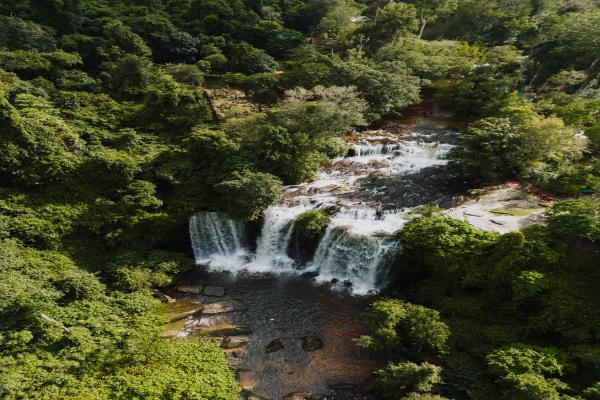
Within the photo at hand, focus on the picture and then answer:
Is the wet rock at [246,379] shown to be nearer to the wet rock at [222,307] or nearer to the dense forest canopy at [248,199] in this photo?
the dense forest canopy at [248,199]

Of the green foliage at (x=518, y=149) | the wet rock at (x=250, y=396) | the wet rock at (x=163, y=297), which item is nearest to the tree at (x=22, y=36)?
the wet rock at (x=163, y=297)

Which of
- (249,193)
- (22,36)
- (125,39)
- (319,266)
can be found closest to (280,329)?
(319,266)

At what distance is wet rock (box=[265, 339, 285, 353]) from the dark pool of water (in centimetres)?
12

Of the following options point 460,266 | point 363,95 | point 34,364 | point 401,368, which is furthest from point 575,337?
point 363,95

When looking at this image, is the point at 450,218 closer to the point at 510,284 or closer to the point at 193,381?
the point at 510,284

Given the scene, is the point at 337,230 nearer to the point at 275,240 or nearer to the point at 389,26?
the point at 275,240

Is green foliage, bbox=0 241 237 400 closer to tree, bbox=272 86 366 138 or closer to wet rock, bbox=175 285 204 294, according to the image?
wet rock, bbox=175 285 204 294

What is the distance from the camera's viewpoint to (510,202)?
66.4ft

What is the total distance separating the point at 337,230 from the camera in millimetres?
20422

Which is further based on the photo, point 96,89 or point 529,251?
point 96,89

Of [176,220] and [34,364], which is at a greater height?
[176,220]

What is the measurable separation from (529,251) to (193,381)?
1518 cm

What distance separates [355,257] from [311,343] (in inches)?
232

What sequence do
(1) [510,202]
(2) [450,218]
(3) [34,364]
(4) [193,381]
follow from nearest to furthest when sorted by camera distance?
(3) [34,364]
(4) [193,381]
(2) [450,218]
(1) [510,202]
